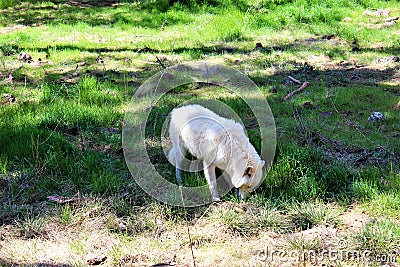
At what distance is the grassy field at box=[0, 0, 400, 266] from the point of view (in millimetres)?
3760

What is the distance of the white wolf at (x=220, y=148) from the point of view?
411 centimetres

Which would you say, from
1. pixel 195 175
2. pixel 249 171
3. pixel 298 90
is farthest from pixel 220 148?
pixel 298 90

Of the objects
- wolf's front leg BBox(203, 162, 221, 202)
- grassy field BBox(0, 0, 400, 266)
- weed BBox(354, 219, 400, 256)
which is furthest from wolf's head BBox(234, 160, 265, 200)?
weed BBox(354, 219, 400, 256)

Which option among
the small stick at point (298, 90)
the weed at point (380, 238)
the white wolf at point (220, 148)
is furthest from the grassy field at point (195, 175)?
the white wolf at point (220, 148)

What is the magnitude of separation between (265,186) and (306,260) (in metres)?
1.06

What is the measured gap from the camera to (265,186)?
4477 millimetres

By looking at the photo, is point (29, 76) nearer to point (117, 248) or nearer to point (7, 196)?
point (7, 196)

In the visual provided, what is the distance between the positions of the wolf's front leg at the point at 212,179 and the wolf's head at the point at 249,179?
0.74ft

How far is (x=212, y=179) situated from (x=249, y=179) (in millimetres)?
369

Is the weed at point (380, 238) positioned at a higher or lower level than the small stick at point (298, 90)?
lower

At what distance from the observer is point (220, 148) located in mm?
4145

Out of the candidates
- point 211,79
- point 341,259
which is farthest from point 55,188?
point 211,79

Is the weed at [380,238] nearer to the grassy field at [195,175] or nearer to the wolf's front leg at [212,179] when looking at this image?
the grassy field at [195,175]

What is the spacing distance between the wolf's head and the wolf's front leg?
23cm
